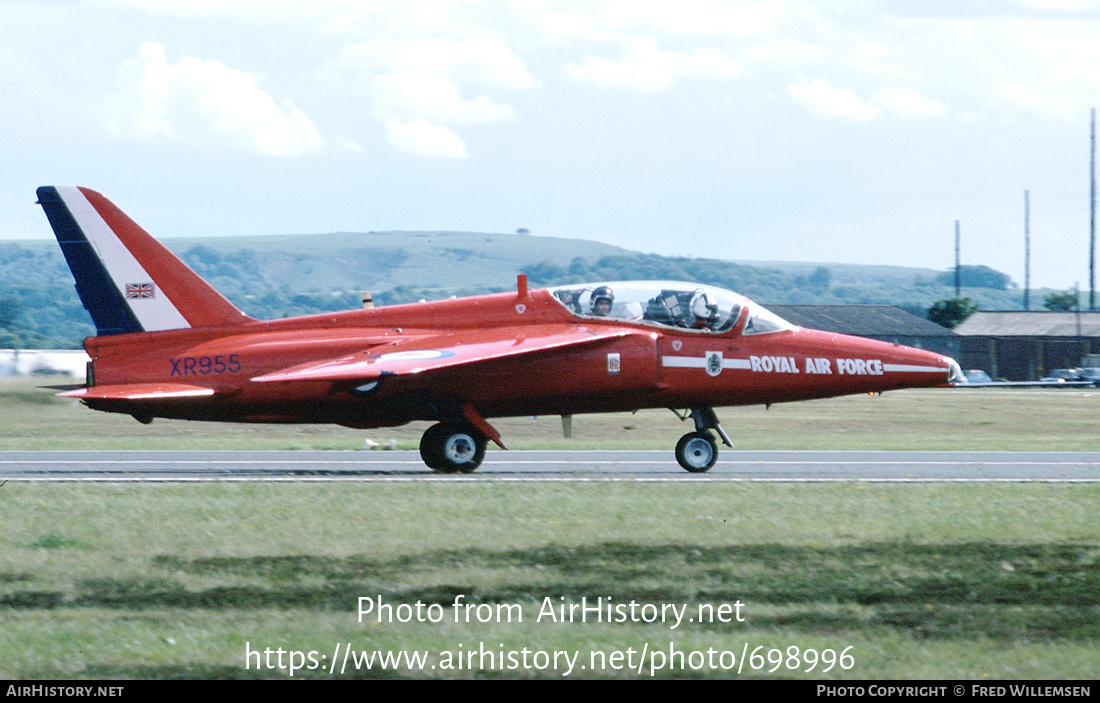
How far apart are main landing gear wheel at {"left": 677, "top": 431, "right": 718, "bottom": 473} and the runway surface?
205 mm

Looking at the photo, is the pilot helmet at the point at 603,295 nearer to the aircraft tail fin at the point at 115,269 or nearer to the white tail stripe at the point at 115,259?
the aircraft tail fin at the point at 115,269

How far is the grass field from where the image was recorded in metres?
7.48

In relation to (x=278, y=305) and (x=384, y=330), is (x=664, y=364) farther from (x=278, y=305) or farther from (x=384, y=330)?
(x=278, y=305)

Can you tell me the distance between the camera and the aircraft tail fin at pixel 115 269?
1978 cm

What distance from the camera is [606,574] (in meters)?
10.0

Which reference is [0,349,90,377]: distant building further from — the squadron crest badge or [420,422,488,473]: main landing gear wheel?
the squadron crest badge

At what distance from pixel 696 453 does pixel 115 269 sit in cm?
946

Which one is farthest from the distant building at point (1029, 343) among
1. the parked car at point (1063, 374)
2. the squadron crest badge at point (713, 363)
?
the squadron crest badge at point (713, 363)

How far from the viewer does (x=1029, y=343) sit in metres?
102

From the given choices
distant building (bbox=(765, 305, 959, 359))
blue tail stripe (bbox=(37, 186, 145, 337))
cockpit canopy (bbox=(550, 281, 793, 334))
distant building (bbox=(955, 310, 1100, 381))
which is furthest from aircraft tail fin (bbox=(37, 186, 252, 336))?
distant building (bbox=(955, 310, 1100, 381))

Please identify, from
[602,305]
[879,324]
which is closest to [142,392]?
[602,305]

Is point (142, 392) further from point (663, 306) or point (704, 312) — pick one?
point (704, 312)

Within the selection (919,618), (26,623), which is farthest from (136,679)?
(919,618)
